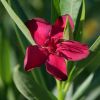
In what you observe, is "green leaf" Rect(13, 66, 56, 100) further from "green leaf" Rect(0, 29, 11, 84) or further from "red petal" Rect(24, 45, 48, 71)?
"green leaf" Rect(0, 29, 11, 84)

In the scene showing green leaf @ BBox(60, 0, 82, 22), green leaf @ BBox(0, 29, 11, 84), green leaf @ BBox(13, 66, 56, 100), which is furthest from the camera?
green leaf @ BBox(0, 29, 11, 84)

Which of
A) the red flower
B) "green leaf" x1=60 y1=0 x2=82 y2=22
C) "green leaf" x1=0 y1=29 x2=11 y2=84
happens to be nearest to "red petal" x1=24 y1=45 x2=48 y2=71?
the red flower

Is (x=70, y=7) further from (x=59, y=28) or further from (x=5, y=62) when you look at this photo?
(x=5, y=62)

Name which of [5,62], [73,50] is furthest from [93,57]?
[5,62]

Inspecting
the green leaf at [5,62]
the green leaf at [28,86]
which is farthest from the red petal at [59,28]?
the green leaf at [5,62]

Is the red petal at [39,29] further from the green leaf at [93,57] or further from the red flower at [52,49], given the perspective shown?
the green leaf at [93,57]

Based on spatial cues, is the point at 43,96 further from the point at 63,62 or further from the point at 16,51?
the point at 16,51
